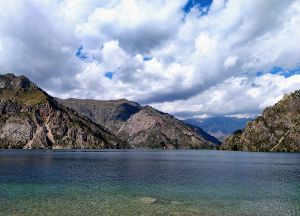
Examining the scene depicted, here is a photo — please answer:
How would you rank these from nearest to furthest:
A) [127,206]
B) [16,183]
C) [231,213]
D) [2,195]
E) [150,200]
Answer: [231,213]
[127,206]
[150,200]
[2,195]
[16,183]

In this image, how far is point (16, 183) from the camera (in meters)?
87.6

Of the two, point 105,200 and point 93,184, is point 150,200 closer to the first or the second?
point 105,200

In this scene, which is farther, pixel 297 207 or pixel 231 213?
pixel 297 207

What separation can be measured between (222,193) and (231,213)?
2035cm

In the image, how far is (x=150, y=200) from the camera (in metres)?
64.4

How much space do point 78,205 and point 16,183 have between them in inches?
1401

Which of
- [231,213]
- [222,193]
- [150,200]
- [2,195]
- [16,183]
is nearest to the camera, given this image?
[231,213]

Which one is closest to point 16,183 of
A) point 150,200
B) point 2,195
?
point 2,195

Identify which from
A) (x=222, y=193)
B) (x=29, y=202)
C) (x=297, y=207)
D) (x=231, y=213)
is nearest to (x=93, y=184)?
(x=29, y=202)

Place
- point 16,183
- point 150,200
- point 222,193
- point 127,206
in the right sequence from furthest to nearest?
point 16,183
point 222,193
point 150,200
point 127,206

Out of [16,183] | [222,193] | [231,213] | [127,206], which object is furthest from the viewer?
[16,183]

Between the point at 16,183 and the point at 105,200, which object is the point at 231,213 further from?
the point at 16,183

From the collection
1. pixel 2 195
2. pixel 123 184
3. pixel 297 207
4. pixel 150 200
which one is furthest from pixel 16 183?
pixel 297 207

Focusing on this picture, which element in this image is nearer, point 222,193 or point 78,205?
point 78,205
